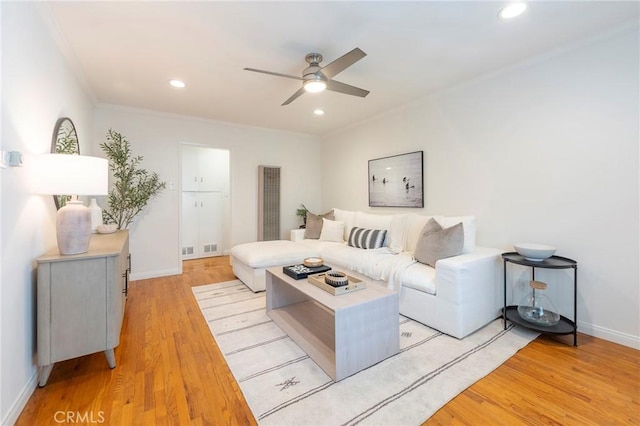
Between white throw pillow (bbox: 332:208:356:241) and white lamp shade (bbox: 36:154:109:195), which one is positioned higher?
white lamp shade (bbox: 36:154:109:195)

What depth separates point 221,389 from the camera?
5.34 ft

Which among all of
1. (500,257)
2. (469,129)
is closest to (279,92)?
(469,129)

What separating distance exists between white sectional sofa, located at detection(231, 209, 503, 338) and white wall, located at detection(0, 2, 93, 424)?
6.18ft

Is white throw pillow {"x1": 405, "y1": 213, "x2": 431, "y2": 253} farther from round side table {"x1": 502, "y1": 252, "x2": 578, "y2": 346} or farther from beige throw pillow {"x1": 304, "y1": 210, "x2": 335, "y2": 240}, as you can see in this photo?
beige throw pillow {"x1": 304, "y1": 210, "x2": 335, "y2": 240}

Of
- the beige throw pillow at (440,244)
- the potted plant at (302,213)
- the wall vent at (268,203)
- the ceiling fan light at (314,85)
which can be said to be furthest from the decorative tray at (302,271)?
the potted plant at (302,213)

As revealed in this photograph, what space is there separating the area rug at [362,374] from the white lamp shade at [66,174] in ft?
4.81

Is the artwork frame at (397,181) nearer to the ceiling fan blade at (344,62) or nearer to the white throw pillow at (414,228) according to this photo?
the white throw pillow at (414,228)

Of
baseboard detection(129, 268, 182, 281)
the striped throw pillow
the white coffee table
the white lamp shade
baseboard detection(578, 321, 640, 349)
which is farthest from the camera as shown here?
baseboard detection(129, 268, 182, 281)

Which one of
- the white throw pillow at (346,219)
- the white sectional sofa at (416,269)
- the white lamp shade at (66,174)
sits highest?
the white lamp shade at (66,174)

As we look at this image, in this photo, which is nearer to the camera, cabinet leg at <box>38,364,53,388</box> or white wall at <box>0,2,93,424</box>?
white wall at <box>0,2,93,424</box>

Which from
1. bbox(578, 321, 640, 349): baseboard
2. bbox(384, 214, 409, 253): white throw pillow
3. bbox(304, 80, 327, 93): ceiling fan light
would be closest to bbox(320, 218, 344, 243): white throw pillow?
bbox(384, 214, 409, 253): white throw pillow

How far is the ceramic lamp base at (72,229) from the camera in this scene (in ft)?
5.53

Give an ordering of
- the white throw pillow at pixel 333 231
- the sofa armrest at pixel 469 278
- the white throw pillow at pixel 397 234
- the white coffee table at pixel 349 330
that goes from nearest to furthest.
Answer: the white coffee table at pixel 349 330 → the sofa armrest at pixel 469 278 → the white throw pillow at pixel 397 234 → the white throw pillow at pixel 333 231

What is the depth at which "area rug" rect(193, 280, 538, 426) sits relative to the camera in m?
1.44
